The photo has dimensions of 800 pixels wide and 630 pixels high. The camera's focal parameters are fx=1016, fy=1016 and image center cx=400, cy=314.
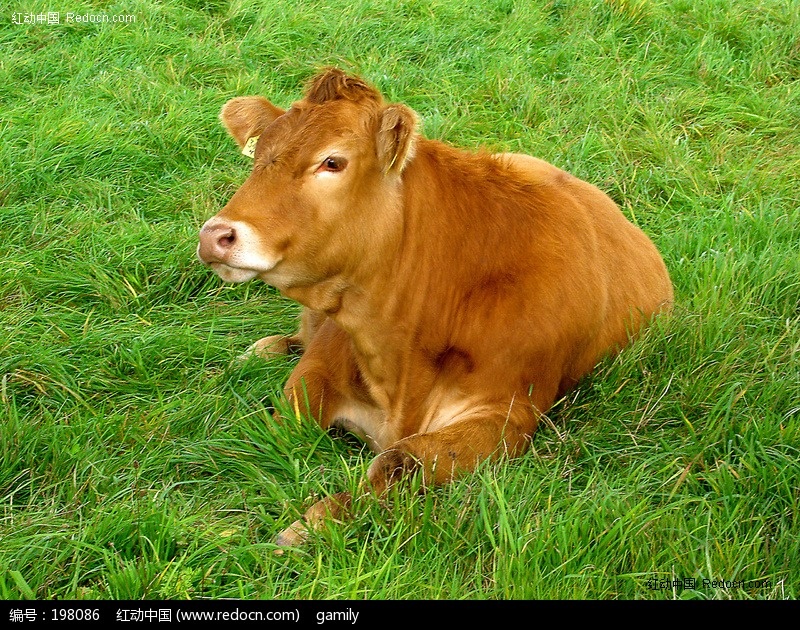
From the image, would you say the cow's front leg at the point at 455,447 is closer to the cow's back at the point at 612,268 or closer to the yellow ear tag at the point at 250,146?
the cow's back at the point at 612,268

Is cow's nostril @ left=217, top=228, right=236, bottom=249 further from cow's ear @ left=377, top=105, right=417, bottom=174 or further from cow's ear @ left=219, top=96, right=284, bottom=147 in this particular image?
cow's ear @ left=219, top=96, right=284, bottom=147

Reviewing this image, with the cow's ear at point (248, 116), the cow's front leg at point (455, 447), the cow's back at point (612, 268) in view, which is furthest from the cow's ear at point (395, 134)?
the cow's front leg at point (455, 447)

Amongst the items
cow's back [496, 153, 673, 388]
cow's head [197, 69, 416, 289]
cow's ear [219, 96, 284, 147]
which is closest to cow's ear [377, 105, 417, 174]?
cow's head [197, 69, 416, 289]

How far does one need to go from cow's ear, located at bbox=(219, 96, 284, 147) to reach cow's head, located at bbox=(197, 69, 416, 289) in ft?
1.10

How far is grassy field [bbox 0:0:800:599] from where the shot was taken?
3266mm

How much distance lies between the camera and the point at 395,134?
12.6 feet

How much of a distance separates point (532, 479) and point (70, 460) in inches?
69.2

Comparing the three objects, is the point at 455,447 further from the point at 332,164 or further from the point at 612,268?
the point at 612,268

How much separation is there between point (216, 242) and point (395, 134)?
797 mm

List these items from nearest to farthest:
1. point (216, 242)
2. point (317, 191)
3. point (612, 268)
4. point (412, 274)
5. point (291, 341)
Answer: point (216, 242), point (317, 191), point (412, 274), point (612, 268), point (291, 341)

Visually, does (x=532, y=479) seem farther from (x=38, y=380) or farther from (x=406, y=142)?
(x=38, y=380)

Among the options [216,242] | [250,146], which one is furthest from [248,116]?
[216,242]

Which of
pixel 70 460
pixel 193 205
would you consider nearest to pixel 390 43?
pixel 193 205
